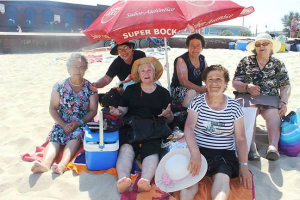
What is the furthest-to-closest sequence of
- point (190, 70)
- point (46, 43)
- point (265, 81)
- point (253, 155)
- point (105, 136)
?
point (46, 43) < point (190, 70) < point (265, 81) < point (253, 155) < point (105, 136)

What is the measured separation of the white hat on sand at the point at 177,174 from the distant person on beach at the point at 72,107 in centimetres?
119

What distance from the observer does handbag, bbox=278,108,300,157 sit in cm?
316

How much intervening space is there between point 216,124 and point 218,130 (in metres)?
0.06

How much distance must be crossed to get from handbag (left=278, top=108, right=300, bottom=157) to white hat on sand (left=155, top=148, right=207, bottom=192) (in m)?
1.33

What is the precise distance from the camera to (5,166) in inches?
120

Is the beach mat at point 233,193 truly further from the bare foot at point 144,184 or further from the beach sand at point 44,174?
the bare foot at point 144,184

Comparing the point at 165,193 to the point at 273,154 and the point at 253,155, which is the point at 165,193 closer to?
the point at 253,155

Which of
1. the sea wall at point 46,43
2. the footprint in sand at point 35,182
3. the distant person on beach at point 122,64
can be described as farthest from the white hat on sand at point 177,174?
the sea wall at point 46,43

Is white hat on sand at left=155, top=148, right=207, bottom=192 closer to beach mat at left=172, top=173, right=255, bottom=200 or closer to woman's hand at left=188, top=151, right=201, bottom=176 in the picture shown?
woman's hand at left=188, top=151, right=201, bottom=176

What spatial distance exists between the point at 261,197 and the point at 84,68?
2441 millimetres

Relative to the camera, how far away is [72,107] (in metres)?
3.42

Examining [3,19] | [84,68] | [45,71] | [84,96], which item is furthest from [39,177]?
[3,19]

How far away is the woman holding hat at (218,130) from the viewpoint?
2541 mm

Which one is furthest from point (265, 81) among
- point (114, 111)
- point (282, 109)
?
point (114, 111)
